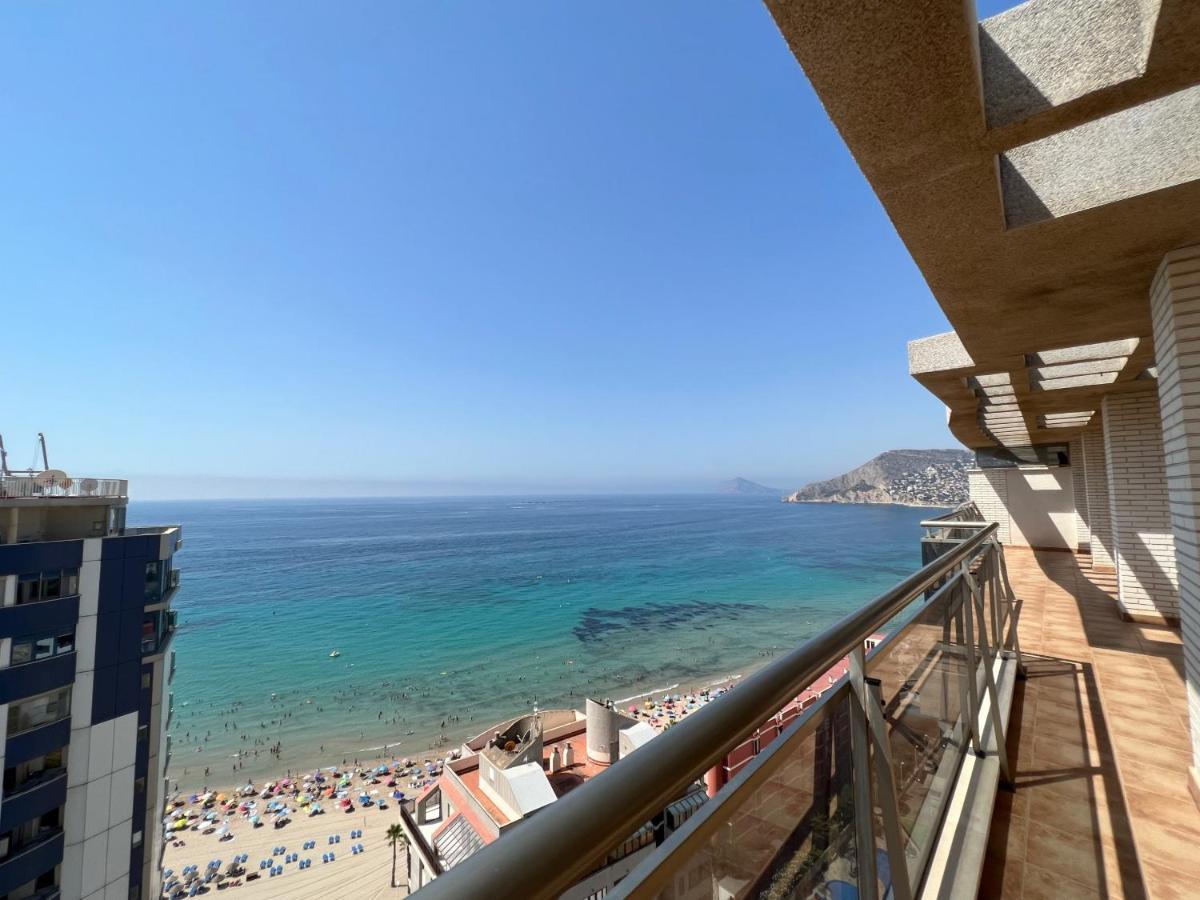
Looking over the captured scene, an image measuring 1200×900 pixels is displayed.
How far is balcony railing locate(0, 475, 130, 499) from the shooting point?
408 inches

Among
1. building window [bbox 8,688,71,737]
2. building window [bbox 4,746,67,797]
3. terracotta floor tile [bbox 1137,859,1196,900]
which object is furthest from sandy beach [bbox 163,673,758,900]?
terracotta floor tile [bbox 1137,859,1196,900]

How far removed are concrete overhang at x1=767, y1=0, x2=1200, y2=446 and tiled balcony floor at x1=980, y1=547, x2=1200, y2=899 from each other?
10.7 feet

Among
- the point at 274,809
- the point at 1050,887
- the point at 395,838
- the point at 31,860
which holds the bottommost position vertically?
the point at 274,809

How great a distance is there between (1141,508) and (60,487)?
61.3ft

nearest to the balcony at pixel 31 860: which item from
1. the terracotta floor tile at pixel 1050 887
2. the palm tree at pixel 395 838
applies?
the palm tree at pixel 395 838

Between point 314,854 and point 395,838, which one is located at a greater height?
point 395,838

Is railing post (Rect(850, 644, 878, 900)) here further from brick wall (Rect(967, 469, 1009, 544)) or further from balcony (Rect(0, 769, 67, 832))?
brick wall (Rect(967, 469, 1009, 544))

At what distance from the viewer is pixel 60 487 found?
11.2 metres

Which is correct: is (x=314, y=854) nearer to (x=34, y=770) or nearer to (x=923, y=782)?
(x=34, y=770)

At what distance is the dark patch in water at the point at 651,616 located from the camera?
114ft

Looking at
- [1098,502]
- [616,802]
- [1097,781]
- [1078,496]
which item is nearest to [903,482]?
[1078,496]

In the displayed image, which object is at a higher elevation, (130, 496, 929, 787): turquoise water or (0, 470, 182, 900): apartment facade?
(0, 470, 182, 900): apartment facade

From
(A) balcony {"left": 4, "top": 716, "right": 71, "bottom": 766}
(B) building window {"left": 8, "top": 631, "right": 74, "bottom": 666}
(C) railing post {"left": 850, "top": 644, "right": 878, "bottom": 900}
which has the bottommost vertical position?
(A) balcony {"left": 4, "top": 716, "right": 71, "bottom": 766}

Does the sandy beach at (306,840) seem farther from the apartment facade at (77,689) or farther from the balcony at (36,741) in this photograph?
the balcony at (36,741)
